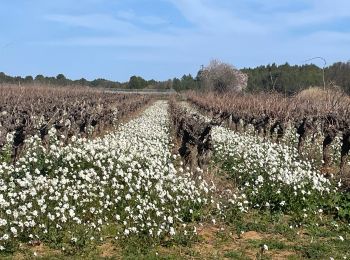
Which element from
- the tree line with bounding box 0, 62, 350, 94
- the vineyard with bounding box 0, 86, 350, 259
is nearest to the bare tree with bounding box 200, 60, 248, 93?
the tree line with bounding box 0, 62, 350, 94

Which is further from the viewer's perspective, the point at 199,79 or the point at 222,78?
the point at 199,79

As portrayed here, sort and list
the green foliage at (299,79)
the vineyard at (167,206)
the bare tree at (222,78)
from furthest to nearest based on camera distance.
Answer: the bare tree at (222,78), the green foliage at (299,79), the vineyard at (167,206)

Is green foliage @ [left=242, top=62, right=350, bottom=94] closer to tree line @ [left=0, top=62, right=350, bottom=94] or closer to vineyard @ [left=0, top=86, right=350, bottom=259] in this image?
tree line @ [left=0, top=62, right=350, bottom=94]

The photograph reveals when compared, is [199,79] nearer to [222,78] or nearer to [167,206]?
[222,78]

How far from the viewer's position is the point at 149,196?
10.2 metres

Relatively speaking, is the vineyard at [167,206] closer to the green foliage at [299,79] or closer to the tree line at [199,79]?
the green foliage at [299,79]

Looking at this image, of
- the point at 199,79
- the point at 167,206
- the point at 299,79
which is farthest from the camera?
the point at 199,79

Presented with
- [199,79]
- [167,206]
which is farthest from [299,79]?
[167,206]

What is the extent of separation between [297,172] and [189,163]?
10.5 ft

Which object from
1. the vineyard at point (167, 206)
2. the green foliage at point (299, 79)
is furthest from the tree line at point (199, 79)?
the vineyard at point (167, 206)

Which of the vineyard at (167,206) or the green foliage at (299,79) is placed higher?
the green foliage at (299,79)

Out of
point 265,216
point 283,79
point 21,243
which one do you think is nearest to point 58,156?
point 21,243

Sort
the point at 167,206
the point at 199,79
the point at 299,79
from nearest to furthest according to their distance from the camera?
1. the point at 167,206
2. the point at 299,79
3. the point at 199,79

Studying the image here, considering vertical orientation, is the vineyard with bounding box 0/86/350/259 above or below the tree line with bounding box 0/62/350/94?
below
